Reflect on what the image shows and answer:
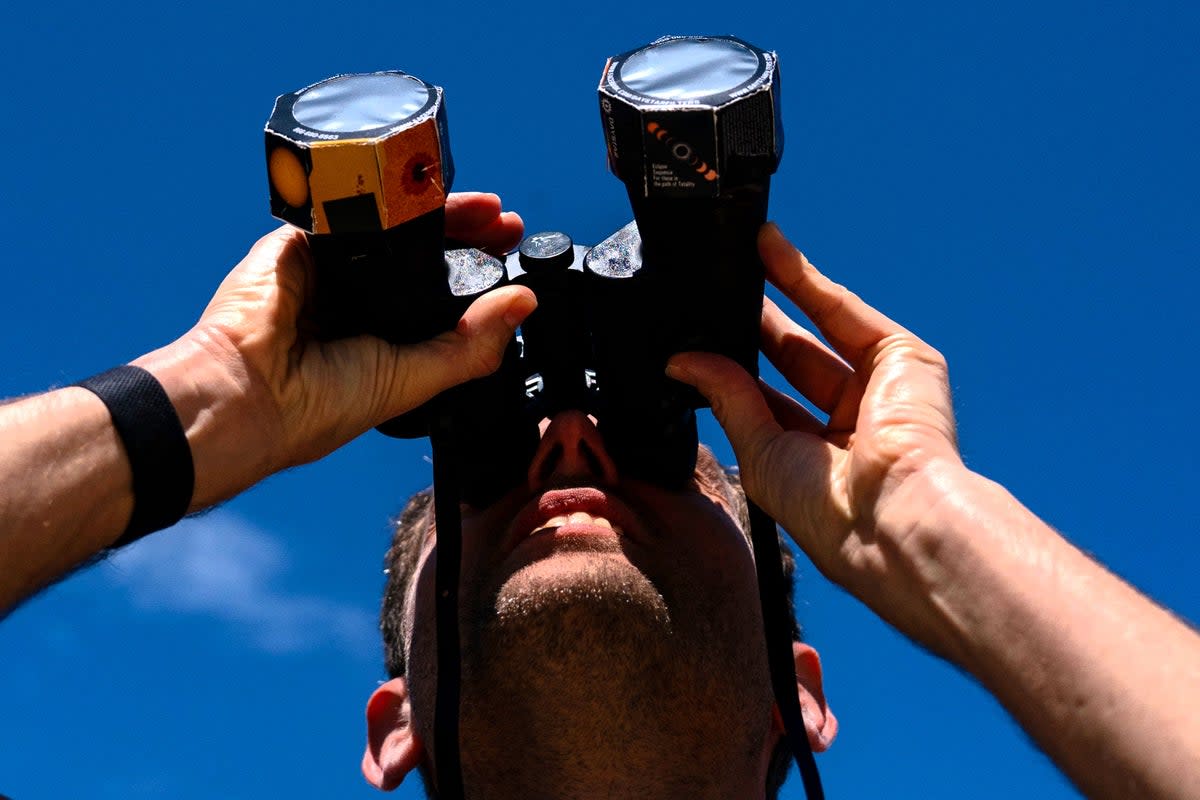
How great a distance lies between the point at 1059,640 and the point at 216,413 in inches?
50.2

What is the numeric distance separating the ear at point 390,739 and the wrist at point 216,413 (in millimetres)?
912

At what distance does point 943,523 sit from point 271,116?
1209 millimetres

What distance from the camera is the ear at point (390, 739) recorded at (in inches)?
112

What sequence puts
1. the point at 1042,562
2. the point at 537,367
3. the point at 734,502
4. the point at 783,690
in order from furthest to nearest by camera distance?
the point at 734,502 → the point at 537,367 → the point at 783,690 → the point at 1042,562

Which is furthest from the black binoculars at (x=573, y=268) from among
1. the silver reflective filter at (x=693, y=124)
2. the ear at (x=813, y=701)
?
the ear at (x=813, y=701)

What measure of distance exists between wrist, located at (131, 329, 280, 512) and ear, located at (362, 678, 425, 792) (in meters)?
0.91

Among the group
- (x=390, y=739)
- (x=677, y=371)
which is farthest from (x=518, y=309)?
(x=390, y=739)

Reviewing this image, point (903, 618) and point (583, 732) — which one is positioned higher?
point (903, 618)

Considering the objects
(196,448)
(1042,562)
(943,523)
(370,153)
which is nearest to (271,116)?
(370,153)

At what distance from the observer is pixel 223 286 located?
2.24 metres

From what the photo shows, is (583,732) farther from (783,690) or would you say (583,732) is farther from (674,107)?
(674,107)

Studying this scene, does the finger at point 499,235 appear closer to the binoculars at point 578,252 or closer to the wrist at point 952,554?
the binoculars at point 578,252

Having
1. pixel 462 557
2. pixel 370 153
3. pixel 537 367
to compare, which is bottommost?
pixel 462 557

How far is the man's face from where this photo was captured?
249 centimetres
